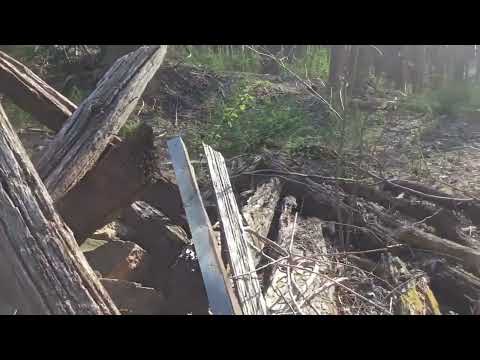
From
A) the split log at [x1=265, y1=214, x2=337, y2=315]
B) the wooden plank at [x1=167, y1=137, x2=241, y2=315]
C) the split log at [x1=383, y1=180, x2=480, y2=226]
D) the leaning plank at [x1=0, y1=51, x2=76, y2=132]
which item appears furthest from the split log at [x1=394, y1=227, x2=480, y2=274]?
the leaning plank at [x1=0, y1=51, x2=76, y2=132]

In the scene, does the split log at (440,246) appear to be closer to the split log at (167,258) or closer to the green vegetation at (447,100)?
the split log at (167,258)

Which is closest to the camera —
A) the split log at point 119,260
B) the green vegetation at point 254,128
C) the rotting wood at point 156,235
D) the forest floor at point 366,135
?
the split log at point 119,260

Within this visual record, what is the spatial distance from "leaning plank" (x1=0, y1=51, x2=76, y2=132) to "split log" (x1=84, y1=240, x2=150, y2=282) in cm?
89

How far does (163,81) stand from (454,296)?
479 centimetres

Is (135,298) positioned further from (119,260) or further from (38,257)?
(38,257)

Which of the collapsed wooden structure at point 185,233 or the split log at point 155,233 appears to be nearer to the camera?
the collapsed wooden structure at point 185,233

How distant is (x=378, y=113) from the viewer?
6.48 meters

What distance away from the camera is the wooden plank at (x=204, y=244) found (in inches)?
81.0

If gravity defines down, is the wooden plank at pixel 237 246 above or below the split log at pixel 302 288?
above

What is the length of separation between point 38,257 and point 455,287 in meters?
2.40

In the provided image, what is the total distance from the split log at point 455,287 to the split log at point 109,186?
1.86 meters

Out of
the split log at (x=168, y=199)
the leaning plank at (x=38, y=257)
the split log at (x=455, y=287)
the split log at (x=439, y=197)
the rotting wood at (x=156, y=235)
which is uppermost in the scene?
the leaning plank at (x=38, y=257)

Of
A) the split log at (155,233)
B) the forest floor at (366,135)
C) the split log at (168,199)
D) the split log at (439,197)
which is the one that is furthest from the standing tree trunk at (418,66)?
the split log at (155,233)
